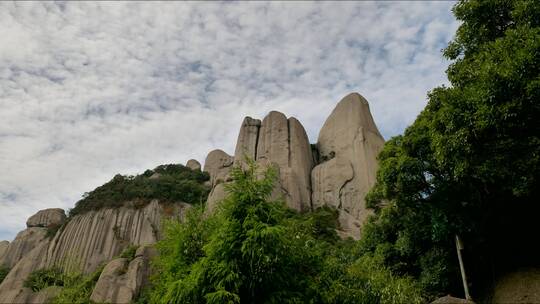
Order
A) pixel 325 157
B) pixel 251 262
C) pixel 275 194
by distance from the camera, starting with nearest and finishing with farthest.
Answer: pixel 251 262, pixel 275 194, pixel 325 157

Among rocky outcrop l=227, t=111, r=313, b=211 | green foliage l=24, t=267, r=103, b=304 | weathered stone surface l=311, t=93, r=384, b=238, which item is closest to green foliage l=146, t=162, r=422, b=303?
green foliage l=24, t=267, r=103, b=304

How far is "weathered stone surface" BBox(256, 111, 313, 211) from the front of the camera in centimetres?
3938

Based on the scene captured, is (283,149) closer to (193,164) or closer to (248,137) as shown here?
(248,137)

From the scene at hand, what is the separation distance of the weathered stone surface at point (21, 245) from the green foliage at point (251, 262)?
136 feet

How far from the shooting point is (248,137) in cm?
4506

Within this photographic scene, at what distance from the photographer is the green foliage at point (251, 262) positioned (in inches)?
386

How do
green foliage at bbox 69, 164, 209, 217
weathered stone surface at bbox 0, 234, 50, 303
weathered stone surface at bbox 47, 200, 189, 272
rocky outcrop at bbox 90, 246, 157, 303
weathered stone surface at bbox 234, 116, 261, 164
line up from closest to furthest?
rocky outcrop at bbox 90, 246, 157, 303 → weathered stone surface at bbox 0, 234, 50, 303 → weathered stone surface at bbox 47, 200, 189, 272 → green foliage at bbox 69, 164, 209, 217 → weathered stone surface at bbox 234, 116, 261, 164

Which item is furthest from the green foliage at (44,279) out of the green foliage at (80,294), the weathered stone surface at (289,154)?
the weathered stone surface at (289,154)

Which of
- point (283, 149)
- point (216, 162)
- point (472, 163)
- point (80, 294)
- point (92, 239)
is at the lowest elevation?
point (80, 294)

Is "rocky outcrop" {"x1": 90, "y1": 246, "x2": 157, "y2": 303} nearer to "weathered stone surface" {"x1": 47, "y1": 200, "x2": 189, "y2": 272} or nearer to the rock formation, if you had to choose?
"weathered stone surface" {"x1": 47, "y1": 200, "x2": 189, "y2": 272}

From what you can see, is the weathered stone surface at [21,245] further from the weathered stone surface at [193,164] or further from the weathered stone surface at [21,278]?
the weathered stone surface at [193,164]

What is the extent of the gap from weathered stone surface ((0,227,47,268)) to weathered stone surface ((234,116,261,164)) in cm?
2298

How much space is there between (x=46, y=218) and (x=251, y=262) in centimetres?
5086

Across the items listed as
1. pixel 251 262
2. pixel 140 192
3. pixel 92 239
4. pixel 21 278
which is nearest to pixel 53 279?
pixel 21 278
